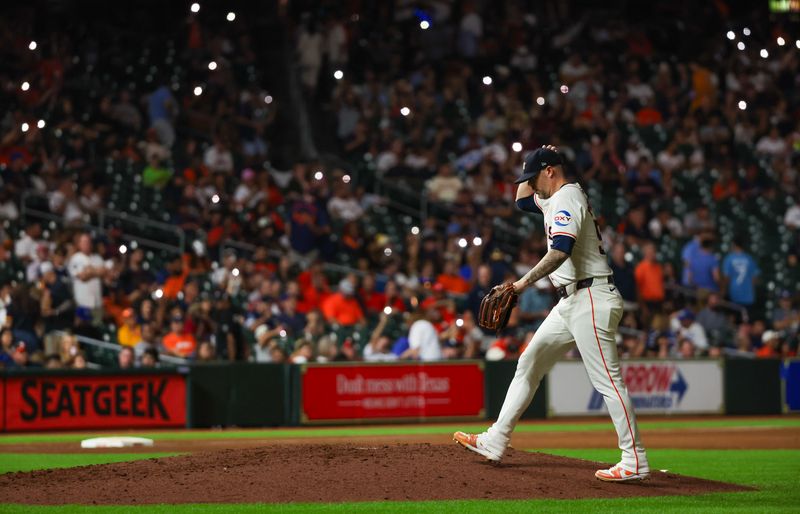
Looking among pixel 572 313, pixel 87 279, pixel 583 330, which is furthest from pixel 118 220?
pixel 583 330

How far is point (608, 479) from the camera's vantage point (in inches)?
325

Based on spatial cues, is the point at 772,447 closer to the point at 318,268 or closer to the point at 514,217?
the point at 318,268

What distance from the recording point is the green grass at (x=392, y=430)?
1622 centimetres

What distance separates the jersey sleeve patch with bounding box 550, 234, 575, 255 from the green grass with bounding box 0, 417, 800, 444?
8633 mm

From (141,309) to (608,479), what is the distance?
11.7m

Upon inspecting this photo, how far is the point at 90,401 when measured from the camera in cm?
1744

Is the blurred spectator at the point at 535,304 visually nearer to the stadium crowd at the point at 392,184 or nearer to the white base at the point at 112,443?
the stadium crowd at the point at 392,184

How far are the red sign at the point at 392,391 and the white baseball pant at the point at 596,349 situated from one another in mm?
10183

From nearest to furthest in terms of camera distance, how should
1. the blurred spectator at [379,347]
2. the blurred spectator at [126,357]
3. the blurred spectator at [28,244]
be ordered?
the blurred spectator at [126,357] < the blurred spectator at [28,244] < the blurred spectator at [379,347]

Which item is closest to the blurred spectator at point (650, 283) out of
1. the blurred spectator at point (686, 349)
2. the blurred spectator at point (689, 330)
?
the blurred spectator at point (689, 330)

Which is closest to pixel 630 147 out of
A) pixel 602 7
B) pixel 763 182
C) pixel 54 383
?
pixel 763 182

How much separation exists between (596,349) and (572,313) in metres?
0.30

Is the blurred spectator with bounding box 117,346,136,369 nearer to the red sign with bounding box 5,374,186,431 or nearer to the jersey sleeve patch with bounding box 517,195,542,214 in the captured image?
the red sign with bounding box 5,374,186,431

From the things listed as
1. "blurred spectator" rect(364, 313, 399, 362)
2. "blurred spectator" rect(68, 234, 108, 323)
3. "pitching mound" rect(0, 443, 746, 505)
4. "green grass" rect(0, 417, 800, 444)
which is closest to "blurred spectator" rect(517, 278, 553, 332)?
"green grass" rect(0, 417, 800, 444)
